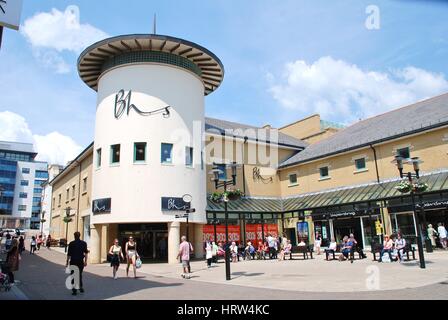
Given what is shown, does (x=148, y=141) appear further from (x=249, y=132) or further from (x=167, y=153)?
(x=249, y=132)

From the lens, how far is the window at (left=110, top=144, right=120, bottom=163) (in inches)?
1004

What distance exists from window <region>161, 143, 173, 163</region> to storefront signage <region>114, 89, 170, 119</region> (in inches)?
79.9

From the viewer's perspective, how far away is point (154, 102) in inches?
1010

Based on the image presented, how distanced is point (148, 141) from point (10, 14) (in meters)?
15.0

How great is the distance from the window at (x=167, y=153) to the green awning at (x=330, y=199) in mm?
5638

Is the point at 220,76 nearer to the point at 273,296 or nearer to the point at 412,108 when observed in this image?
the point at 412,108

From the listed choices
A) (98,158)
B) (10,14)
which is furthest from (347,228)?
(10,14)

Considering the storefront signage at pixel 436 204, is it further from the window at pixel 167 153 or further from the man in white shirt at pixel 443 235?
the window at pixel 167 153

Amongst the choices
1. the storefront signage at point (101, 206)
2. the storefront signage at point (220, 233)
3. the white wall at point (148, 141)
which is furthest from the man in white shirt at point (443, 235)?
the storefront signage at point (101, 206)

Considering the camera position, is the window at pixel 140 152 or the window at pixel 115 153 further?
the window at pixel 115 153

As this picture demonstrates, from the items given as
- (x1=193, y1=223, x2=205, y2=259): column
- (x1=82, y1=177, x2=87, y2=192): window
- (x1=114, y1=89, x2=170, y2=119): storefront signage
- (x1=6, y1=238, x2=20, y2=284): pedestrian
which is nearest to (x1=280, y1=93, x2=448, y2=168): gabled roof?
(x1=193, y1=223, x2=205, y2=259): column

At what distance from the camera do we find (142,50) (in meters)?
26.1

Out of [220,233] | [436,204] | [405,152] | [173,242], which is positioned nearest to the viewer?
[436,204]

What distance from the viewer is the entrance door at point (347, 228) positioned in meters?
27.8
